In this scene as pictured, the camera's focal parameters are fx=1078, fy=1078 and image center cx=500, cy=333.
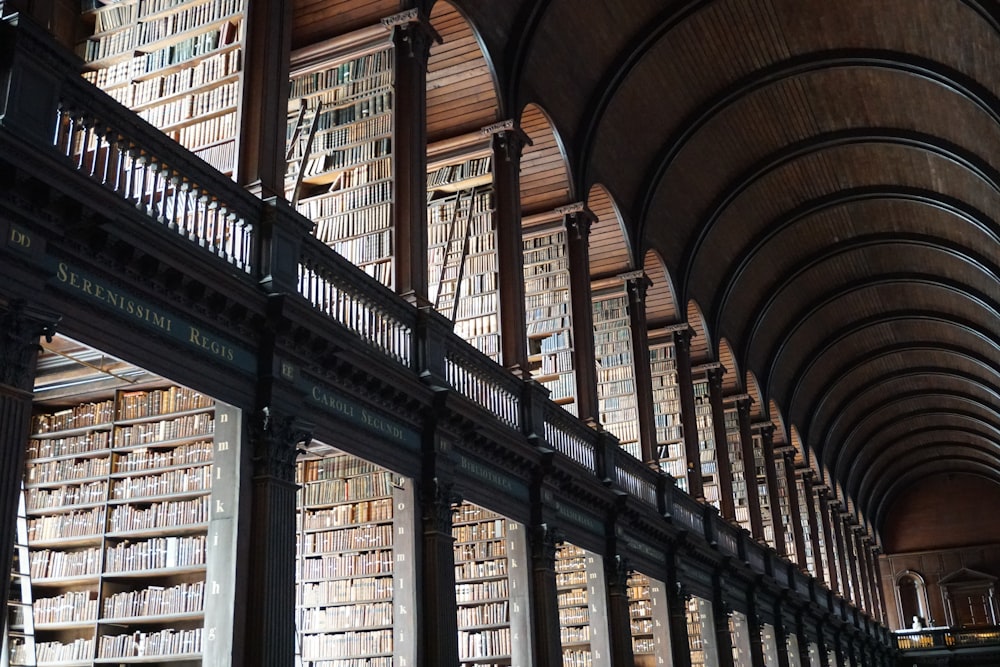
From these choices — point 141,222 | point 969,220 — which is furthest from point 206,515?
point 969,220

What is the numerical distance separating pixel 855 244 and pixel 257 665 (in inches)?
683

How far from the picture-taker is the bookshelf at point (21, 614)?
7.09 meters

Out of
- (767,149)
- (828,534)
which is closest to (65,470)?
(767,149)

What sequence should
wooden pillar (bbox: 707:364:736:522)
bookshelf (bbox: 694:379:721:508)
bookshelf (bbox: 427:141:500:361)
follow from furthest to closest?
1. bookshelf (bbox: 694:379:721:508)
2. wooden pillar (bbox: 707:364:736:522)
3. bookshelf (bbox: 427:141:500:361)

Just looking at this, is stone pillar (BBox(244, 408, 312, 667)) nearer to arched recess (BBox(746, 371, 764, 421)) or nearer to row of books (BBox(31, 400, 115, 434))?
row of books (BBox(31, 400, 115, 434))

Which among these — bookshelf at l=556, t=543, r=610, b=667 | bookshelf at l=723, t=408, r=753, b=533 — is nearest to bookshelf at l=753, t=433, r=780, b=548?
bookshelf at l=723, t=408, r=753, b=533

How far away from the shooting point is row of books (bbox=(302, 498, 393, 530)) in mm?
9047

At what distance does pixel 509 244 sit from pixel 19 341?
6.51 meters

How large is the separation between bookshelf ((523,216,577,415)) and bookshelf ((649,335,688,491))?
3.73m

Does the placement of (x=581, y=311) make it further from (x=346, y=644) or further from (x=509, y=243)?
(x=346, y=644)

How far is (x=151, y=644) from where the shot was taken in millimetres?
7199

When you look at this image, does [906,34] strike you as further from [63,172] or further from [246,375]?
[63,172]

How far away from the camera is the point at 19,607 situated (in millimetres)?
7426

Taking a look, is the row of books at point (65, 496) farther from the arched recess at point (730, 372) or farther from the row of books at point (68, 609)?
the arched recess at point (730, 372)
